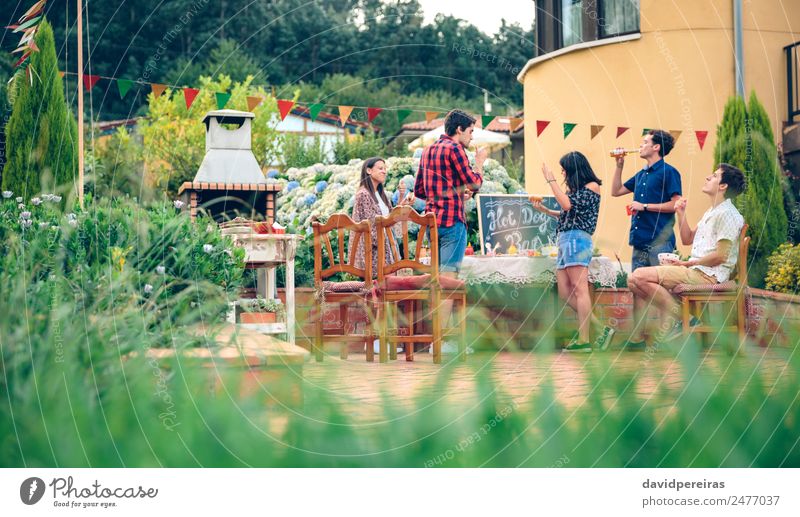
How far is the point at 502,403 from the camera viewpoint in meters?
1.71

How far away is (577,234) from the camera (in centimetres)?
641

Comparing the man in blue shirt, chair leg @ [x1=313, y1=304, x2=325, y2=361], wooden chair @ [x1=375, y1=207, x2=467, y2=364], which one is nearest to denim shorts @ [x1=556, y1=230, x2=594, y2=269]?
the man in blue shirt

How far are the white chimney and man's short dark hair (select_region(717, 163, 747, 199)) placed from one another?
344 cm

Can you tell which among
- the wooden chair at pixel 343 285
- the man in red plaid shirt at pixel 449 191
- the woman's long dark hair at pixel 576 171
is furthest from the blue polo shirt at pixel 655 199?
the wooden chair at pixel 343 285

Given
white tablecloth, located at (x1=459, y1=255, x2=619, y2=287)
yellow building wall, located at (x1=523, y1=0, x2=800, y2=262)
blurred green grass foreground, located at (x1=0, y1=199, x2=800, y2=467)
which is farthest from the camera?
yellow building wall, located at (x1=523, y1=0, x2=800, y2=262)

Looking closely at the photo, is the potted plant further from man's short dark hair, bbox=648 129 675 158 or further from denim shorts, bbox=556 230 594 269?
man's short dark hair, bbox=648 129 675 158

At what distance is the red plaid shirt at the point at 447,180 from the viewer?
6242 mm

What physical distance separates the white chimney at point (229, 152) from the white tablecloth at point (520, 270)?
1995 mm

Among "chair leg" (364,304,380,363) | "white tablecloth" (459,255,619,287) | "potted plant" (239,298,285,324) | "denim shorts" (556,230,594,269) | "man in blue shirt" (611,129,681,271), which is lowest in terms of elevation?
"chair leg" (364,304,380,363)

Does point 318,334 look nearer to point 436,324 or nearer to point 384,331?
point 384,331

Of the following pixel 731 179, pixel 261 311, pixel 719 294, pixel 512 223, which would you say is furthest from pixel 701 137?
pixel 261 311

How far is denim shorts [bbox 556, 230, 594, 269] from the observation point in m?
6.38
